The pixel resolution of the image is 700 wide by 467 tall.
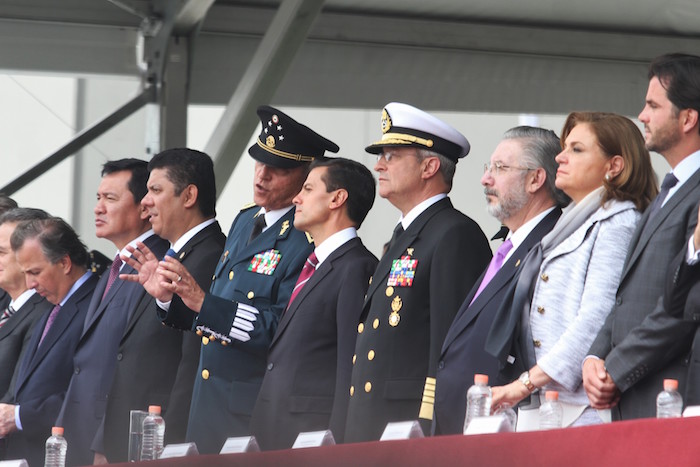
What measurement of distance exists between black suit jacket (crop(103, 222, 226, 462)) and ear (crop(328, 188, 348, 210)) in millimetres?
599

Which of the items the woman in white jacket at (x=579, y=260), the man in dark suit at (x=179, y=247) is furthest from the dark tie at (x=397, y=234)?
the man in dark suit at (x=179, y=247)

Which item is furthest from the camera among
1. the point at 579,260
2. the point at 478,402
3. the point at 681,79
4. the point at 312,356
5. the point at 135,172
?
the point at 135,172

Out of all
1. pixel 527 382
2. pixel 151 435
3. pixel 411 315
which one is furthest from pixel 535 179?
pixel 151 435

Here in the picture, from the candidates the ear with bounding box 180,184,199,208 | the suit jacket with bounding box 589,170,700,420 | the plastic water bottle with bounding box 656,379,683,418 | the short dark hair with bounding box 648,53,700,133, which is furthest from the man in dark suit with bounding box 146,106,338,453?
the plastic water bottle with bounding box 656,379,683,418

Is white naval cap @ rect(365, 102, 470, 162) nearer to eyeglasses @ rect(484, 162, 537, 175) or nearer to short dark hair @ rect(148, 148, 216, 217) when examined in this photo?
eyeglasses @ rect(484, 162, 537, 175)

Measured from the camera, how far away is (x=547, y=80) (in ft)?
25.2

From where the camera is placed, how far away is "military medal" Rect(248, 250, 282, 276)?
4.06m

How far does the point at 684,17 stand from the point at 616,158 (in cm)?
446

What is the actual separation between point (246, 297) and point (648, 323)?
61.3 inches

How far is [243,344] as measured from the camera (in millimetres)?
3973

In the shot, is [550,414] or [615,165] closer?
[550,414]

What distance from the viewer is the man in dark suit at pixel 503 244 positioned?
3334mm

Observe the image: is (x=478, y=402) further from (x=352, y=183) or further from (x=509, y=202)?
(x=352, y=183)

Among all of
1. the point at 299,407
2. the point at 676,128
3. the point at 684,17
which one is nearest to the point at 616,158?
the point at 676,128
